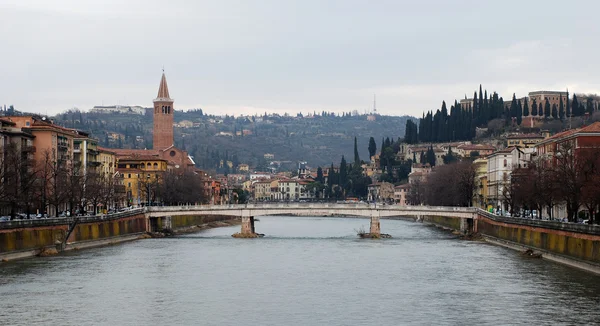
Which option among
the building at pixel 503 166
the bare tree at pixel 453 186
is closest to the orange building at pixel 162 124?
the bare tree at pixel 453 186

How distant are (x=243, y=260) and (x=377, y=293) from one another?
63.2ft

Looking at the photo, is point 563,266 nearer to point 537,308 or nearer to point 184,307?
point 537,308

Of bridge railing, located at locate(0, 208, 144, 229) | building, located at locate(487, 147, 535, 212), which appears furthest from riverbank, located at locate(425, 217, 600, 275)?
bridge railing, located at locate(0, 208, 144, 229)

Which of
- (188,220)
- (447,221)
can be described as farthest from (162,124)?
(447,221)

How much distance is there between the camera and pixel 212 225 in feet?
443

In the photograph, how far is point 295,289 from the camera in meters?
52.5

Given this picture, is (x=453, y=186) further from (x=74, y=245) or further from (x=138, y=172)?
(x=74, y=245)

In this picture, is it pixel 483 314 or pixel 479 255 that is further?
pixel 479 255

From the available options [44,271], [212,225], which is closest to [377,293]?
[44,271]

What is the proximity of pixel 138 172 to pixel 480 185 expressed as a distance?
43526 millimetres

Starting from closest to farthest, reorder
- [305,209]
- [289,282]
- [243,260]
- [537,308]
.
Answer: [537,308] < [289,282] < [243,260] < [305,209]

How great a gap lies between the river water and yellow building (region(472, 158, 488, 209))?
207ft

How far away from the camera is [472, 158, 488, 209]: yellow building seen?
13798 centimetres

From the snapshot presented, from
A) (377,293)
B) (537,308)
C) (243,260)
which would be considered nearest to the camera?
(537,308)
